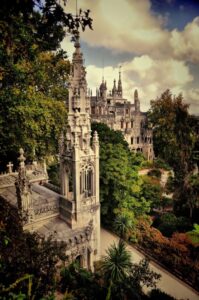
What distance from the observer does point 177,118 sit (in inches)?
997

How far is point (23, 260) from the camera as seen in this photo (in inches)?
269

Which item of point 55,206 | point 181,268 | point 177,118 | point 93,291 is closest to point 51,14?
point 93,291

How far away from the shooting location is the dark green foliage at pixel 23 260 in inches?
250

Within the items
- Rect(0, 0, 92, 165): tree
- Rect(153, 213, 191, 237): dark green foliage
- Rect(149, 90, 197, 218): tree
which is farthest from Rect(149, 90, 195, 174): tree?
Rect(0, 0, 92, 165): tree

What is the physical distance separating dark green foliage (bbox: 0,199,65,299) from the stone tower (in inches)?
199

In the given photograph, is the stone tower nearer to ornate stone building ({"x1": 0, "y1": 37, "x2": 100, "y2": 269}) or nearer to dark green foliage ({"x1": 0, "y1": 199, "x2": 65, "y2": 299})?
ornate stone building ({"x1": 0, "y1": 37, "x2": 100, "y2": 269})

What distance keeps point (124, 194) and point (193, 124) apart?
1118cm

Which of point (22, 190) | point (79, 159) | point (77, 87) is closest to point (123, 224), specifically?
point (79, 159)

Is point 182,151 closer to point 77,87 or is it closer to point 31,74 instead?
point 77,87

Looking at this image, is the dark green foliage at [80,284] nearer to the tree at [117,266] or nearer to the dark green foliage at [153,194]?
the tree at [117,266]

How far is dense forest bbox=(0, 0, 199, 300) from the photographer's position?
6539 mm

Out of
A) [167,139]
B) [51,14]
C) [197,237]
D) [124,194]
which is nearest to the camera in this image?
[51,14]

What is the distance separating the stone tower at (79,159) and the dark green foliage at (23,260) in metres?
5.07

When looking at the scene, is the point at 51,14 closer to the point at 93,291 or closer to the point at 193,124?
the point at 93,291
